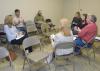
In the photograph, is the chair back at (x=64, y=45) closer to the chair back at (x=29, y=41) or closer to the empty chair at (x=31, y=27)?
the chair back at (x=29, y=41)

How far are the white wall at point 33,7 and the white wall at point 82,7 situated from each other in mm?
267

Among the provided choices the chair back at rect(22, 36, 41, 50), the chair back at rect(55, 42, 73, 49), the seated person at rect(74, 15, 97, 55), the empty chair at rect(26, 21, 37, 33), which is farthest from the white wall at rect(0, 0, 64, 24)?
the chair back at rect(55, 42, 73, 49)

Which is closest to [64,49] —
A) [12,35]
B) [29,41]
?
[29,41]

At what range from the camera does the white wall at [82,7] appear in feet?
20.7

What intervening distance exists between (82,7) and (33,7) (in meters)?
1.99

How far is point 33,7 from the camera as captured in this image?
6254 mm

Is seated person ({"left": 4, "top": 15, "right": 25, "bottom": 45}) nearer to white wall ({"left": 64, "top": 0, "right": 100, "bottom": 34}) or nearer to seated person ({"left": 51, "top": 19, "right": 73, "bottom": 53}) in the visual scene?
seated person ({"left": 51, "top": 19, "right": 73, "bottom": 53})

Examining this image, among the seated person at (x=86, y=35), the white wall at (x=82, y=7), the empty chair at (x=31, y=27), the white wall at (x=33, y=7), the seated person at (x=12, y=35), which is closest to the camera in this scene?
the seated person at (x=86, y=35)

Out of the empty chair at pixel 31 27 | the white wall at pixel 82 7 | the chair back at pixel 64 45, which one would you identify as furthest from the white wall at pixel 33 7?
the chair back at pixel 64 45

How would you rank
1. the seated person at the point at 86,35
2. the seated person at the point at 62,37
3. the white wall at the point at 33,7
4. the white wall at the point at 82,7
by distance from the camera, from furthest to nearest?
the white wall at the point at 82,7 → the white wall at the point at 33,7 → the seated person at the point at 86,35 → the seated person at the point at 62,37

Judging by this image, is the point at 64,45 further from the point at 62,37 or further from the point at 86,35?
the point at 86,35

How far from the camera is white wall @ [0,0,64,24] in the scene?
17.8 ft

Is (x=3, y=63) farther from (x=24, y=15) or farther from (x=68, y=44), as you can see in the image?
(x=24, y=15)

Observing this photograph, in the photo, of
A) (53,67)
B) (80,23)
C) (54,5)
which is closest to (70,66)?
(53,67)
